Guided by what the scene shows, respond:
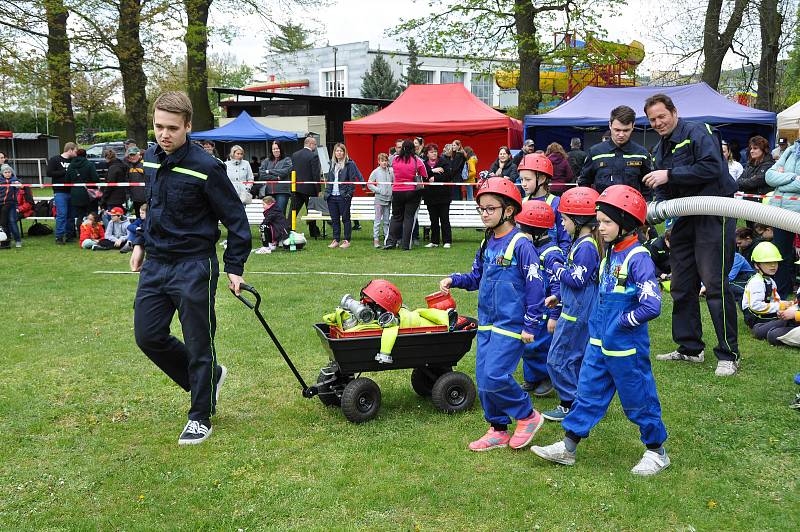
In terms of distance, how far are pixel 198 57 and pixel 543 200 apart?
2237 centimetres

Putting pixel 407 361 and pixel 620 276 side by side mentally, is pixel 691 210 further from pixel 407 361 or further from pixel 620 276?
pixel 407 361

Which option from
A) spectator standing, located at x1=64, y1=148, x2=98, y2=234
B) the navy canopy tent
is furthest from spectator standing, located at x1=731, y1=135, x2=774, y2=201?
spectator standing, located at x1=64, y1=148, x2=98, y2=234

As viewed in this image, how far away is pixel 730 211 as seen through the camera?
4.48 m

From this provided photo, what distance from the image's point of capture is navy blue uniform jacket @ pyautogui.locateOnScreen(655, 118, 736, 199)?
6555 millimetres

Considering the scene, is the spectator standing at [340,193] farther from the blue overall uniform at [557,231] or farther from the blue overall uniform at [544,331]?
the blue overall uniform at [544,331]

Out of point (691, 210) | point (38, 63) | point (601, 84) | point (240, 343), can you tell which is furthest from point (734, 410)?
point (601, 84)

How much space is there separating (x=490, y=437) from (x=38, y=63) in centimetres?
2132

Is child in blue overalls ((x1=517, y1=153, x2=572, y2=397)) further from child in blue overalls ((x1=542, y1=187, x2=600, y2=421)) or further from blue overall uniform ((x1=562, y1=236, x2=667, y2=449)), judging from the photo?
blue overall uniform ((x1=562, y1=236, x2=667, y2=449))

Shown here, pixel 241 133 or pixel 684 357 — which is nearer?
pixel 684 357

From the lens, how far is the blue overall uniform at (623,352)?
453 centimetres

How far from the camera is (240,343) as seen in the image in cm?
777

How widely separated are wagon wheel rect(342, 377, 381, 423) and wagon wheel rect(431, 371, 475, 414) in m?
0.45

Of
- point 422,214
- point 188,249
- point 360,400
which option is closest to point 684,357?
point 360,400

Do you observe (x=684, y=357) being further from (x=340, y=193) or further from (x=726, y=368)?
(x=340, y=193)
